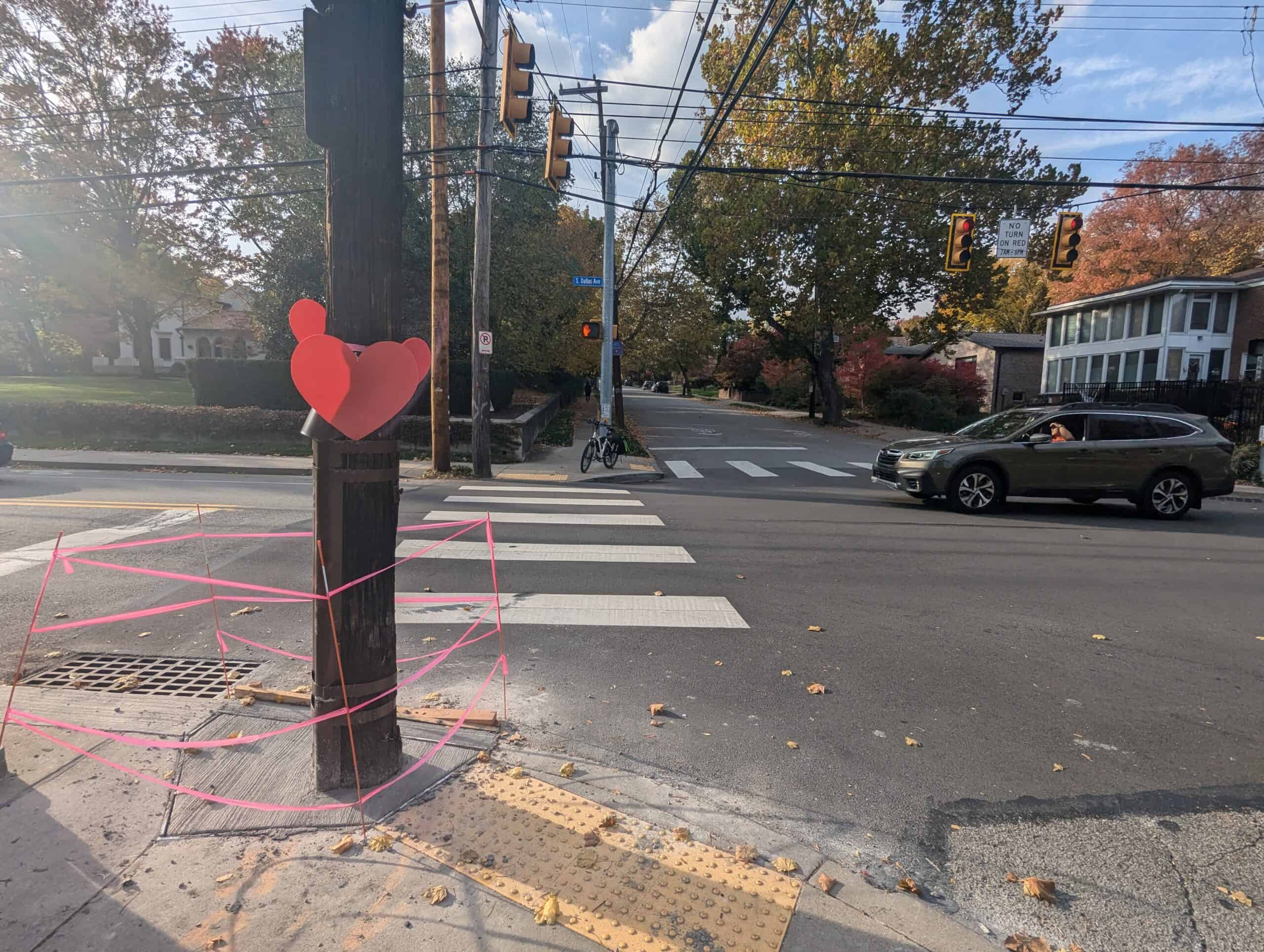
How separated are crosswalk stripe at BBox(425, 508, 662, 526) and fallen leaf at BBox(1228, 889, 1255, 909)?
23.5ft

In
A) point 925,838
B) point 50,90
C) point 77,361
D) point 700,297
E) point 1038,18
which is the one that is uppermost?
point 1038,18

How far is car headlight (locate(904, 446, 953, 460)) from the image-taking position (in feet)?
36.2

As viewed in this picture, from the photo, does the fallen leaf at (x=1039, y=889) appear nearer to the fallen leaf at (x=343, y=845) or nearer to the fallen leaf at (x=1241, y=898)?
the fallen leaf at (x=1241, y=898)

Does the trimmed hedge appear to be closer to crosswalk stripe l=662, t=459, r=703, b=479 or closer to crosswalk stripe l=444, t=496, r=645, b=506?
crosswalk stripe l=662, t=459, r=703, b=479

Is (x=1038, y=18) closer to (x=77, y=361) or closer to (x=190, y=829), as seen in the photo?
(x=190, y=829)

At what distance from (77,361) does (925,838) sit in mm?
57517

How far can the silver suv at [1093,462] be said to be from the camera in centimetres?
1091

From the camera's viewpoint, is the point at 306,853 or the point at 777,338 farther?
the point at 777,338

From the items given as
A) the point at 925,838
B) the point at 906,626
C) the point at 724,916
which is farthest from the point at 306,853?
the point at 906,626

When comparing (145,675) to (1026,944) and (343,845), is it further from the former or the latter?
(1026,944)

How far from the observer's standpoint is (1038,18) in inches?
995

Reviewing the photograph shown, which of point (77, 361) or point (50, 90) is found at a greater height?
point (50, 90)

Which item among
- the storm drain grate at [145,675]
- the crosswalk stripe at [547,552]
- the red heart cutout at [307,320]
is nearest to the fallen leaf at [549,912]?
the red heart cutout at [307,320]

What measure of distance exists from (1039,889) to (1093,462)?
10.1 m
